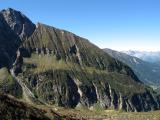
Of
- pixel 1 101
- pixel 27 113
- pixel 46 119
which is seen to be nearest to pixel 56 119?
pixel 46 119

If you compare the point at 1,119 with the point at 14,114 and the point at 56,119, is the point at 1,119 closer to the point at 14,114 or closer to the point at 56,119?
the point at 14,114

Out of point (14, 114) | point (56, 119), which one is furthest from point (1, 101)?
point (56, 119)

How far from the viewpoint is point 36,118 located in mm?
→ 60094

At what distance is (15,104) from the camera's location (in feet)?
196

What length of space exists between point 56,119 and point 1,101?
14627 millimetres

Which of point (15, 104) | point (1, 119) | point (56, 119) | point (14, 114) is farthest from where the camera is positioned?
point (56, 119)

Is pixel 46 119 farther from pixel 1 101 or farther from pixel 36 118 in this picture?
pixel 1 101

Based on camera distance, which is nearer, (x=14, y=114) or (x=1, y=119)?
(x=1, y=119)

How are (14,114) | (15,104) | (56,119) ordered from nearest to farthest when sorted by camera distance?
A: (14,114), (15,104), (56,119)

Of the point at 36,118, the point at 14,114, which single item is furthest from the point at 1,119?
the point at 36,118

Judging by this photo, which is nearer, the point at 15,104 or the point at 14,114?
the point at 14,114

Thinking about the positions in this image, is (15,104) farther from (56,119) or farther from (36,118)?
(56,119)

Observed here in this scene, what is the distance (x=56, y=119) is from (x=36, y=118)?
8783 mm

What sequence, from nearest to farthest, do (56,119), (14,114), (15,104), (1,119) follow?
(1,119)
(14,114)
(15,104)
(56,119)
